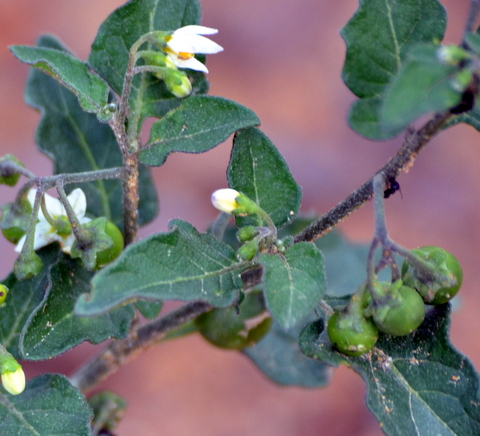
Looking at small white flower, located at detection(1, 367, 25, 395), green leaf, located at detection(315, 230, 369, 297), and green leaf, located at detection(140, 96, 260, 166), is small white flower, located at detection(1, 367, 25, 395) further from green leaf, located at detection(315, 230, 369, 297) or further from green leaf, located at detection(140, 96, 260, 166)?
green leaf, located at detection(315, 230, 369, 297)

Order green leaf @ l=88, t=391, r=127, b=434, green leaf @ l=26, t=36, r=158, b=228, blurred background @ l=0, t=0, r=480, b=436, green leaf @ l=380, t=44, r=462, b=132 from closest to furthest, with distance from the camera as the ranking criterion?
green leaf @ l=380, t=44, r=462, b=132, green leaf @ l=26, t=36, r=158, b=228, green leaf @ l=88, t=391, r=127, b=434, blurred background @ l=0, t=0, r=480, b=436

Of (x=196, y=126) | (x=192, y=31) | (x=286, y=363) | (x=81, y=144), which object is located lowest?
(x=286, y=363)

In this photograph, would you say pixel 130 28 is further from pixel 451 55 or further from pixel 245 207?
pixel 451 55

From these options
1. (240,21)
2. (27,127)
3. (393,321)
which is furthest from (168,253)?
(240,21)

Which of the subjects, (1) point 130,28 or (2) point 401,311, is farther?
(1) point 130,28

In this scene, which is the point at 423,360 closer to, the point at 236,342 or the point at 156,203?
the point at 236,342

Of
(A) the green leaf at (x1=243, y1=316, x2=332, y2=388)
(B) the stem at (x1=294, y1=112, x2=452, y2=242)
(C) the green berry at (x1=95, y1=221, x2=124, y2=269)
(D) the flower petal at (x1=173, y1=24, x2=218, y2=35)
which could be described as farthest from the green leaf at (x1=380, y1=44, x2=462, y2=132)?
(A) the green leaf at (x1=243, y1=316, x2=332, y2=388)

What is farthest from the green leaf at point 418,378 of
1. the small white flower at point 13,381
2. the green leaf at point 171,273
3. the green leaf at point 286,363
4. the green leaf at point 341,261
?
the green leaf at point 341,261

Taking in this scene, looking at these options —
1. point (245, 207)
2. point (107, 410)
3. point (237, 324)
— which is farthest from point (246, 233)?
point (107, 410)
